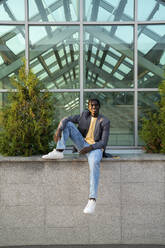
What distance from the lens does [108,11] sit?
729 centimetres

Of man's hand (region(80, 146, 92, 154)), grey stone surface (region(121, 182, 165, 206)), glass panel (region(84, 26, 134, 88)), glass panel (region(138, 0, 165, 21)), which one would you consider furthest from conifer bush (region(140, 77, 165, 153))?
glass panel (region(138, 0, 165, 21))

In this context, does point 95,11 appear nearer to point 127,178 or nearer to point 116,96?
point 116,96

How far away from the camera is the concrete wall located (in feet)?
17.6

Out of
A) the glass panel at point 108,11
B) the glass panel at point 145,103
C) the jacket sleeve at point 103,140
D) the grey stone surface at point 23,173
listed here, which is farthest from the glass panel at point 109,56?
the grey stone surface at point 23,173

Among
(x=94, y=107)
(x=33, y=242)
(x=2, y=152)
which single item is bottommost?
(x=33, y=242)

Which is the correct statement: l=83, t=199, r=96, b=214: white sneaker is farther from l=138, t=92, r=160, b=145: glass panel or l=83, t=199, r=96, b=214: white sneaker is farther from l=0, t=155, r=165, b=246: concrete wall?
l=138, t=92, r=160, b=145: glass panel

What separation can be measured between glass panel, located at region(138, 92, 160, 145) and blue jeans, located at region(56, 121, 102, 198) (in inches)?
91.8

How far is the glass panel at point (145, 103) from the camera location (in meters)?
7.16

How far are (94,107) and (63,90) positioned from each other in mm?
1991

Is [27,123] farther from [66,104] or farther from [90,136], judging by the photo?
[66,104]

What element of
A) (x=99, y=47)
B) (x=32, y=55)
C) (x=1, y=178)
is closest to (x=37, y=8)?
(x=32, y=55)

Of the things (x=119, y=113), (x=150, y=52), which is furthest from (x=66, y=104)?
(x=150, y=52)

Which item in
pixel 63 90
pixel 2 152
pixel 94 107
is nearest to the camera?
pixel 94 107

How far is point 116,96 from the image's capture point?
7156mm
